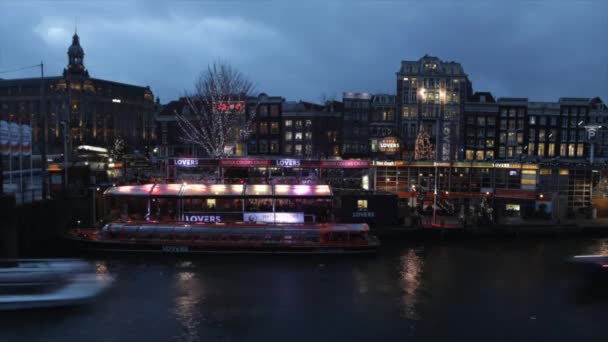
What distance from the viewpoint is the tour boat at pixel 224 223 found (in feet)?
116

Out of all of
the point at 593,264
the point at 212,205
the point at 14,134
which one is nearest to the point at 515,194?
the point at 593,264

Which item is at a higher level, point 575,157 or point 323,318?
point 575,157

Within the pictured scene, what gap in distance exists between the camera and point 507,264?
3400 cm

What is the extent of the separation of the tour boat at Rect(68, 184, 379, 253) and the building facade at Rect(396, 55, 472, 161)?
3691cm

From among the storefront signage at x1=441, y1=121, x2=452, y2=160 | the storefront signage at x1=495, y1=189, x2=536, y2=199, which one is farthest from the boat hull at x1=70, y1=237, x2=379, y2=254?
the storefront signage at x1=441, y1=121, x2=452, y2=160

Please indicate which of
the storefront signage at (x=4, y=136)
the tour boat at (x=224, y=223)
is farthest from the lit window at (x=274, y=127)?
the storefront signage at (x=4, y=136)

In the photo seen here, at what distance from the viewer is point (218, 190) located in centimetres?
3984

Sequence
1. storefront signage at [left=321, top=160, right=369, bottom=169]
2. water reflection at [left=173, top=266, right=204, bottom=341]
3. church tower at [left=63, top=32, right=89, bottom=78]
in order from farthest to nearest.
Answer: church tower at [left=63, top=32, right=89, bottom=78] → storefront signage at [left=321, top=160, right=369, bottom=169] → water reflection at [left=173, top=266, right=204, bottom=341]

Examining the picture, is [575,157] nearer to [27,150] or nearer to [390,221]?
[390,221]

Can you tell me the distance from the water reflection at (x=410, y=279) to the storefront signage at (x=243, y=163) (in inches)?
579

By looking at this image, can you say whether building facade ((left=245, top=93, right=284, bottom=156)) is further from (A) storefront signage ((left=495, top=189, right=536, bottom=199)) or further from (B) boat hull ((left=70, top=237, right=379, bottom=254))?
(B) boat hull ((left=70, top=237, right=379, bottom=254))

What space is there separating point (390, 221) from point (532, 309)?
17.0 m

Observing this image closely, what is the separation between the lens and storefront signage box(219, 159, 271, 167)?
4166 cm

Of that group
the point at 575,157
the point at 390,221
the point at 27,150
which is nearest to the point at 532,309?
the point at 390,221
